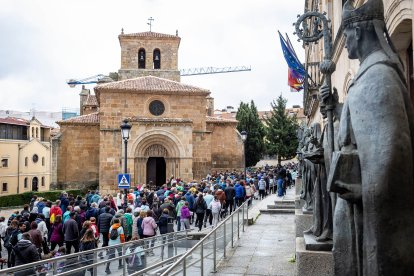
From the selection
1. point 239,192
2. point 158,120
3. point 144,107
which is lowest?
point 239,192

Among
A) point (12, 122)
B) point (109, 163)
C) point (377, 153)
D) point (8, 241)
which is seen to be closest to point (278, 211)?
point (8, 241)

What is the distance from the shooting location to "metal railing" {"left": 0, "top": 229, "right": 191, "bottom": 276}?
6603 mm

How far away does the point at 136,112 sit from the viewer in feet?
91.1

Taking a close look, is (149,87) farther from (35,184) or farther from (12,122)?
(35,184)

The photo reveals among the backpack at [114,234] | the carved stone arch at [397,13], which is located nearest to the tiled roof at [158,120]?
the backpack at [114,234]

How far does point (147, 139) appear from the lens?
26.6 meters

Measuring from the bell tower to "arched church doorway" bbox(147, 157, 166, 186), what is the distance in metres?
10.6

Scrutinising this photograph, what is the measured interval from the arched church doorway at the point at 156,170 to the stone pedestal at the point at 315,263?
2407 centimetres

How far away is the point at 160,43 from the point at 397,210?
3659cm

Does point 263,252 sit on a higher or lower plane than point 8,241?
lower

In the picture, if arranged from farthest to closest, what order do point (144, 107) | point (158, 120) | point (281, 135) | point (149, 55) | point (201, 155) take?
point (281, 135)
point (149, 55)
point (201, 155)
point (144, 107)
point (158, 120)

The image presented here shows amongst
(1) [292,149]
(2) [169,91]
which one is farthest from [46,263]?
(1) [292,149]

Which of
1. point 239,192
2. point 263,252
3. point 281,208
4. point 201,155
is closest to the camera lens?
point 263,252

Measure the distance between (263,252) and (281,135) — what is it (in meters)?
36.4
